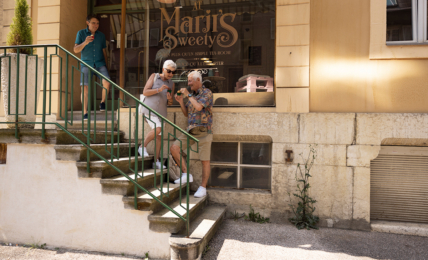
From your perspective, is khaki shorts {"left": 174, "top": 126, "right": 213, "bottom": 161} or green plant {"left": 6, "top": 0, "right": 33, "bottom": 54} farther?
khaki shorts {"left": 174, "top": 126, "right": 213, "bottom": 161}

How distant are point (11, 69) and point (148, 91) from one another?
5.84ft

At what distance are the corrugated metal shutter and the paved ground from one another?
1.49 feet

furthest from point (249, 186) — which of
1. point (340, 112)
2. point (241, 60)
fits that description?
point (241, 60)

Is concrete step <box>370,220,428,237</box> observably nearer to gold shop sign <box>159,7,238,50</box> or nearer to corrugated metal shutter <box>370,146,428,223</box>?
corrugated metal shutter <box>370,146,428,223</box>

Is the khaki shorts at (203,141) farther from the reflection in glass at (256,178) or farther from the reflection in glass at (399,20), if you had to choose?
the reflection in glass at (399,20)

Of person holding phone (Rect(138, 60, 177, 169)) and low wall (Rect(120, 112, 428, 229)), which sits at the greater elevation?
person holding phone (Rect(138, 60, 177, 169))

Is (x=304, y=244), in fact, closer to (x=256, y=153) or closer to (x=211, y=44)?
(x=256, y=153)

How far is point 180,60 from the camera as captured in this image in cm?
532

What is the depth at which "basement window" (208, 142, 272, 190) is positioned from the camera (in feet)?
15.8

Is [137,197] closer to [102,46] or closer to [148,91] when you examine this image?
[148,91]

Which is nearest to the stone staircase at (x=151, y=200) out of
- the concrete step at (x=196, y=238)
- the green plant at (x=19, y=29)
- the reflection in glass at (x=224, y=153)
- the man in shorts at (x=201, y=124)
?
the concrete step at (x=196, y=238)

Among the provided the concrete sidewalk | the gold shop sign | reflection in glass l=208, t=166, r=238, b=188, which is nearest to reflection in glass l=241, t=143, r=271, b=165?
reflection in glass l=208, t=166, r=238, b=188

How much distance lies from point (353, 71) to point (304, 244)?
8.72 feet

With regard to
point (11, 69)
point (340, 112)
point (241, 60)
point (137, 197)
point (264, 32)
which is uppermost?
point (264, 32)
